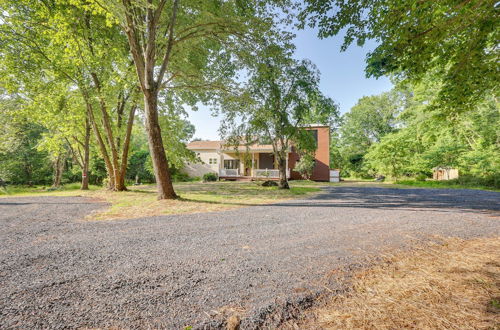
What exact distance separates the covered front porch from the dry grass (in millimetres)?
18462

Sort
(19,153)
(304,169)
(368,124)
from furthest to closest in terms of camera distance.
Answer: (368,124) → (304,169) → (19,153)

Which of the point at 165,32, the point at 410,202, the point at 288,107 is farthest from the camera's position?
the point at 288,107

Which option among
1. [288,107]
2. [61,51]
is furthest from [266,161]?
[61,51]

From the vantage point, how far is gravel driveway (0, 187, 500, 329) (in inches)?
63.4

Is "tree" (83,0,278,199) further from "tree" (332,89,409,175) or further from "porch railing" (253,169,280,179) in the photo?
"tree" (332,89,409,175)

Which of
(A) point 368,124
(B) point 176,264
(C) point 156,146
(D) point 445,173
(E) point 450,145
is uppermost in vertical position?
(A) point 368,124

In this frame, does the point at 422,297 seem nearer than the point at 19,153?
Yes

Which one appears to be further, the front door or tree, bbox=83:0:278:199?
the front door

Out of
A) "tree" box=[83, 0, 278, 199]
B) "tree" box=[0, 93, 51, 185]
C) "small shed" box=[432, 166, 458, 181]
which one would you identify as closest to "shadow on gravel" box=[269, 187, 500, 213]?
"tree" box=[83, 0, 278, 199]

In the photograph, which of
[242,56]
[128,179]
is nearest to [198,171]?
[128,179]

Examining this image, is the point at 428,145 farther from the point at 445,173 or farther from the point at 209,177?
the point at 209,177

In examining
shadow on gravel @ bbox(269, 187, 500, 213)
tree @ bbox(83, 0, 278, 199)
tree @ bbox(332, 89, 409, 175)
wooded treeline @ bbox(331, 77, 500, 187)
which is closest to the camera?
shadow on gravel @ bbox(269, 187, 500, 213)

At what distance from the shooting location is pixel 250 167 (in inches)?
966

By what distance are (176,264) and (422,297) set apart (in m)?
2.52
